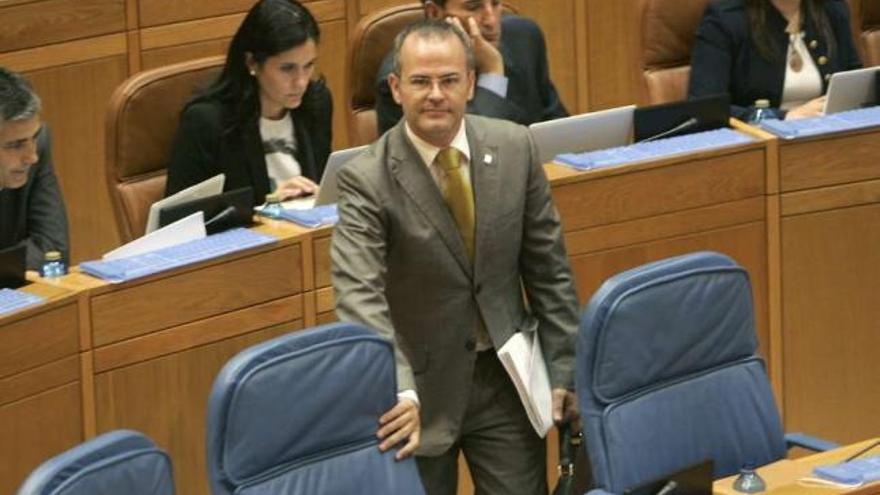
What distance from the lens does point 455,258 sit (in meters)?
3.65

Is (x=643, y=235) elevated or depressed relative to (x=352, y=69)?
depressed

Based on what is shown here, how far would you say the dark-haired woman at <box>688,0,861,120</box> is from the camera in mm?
5078

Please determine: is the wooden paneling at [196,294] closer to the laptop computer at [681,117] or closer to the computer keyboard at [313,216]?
the computer keyboard at [313,216]

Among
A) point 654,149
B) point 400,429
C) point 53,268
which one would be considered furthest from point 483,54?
point 400,429

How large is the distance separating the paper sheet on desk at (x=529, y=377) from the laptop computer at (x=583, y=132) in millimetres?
803

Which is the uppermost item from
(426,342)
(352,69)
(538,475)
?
(352,69)

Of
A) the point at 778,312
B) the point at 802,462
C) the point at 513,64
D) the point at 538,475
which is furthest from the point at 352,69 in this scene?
the point at 802,462

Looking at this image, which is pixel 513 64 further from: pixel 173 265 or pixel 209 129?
pixel 173 265

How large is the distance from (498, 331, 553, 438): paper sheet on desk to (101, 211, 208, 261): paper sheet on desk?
74 cm

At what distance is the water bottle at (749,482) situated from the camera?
10.9ft

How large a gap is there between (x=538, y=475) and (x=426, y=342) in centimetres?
33

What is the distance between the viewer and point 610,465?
11.4 ft

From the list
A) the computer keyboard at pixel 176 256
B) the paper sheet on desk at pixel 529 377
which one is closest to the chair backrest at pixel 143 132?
the computer keyboard at pixel 176 256

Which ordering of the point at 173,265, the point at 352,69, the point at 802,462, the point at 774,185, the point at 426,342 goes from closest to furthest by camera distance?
the point at 802,462 → the point at 426,342 → the point at 173,265 → the point at 774,185 → the point at 352,69
